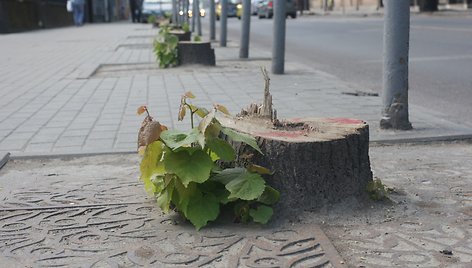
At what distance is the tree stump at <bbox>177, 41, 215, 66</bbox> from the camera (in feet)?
42.2

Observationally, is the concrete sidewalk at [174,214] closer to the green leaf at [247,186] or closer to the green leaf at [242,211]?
the green leaf at [242,211]

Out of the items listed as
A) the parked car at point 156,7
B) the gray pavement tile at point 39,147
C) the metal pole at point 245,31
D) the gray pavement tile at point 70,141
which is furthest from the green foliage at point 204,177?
the parked car at point 156,7

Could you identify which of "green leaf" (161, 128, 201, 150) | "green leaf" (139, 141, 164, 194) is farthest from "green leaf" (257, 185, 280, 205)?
"green leaf" (139, 141, 164, 194)

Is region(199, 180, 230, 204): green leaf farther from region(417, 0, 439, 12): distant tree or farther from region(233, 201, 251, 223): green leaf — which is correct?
region(417, 0, 439, 12): distant tree

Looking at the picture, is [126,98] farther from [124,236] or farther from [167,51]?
[124,236]

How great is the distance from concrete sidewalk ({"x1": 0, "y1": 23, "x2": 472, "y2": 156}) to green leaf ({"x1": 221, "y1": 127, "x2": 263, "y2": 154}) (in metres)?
2.20

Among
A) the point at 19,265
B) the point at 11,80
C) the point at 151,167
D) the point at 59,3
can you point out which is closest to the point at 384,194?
the point at 151,167

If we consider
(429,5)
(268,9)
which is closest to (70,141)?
(429,5)

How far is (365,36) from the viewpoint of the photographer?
21531mm

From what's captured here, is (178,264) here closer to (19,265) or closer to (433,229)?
(19,265)

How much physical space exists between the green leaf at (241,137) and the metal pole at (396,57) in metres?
2.74

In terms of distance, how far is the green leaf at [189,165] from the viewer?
350 centimetres

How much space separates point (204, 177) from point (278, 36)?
793 centimetres

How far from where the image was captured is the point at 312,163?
12.0 ft
